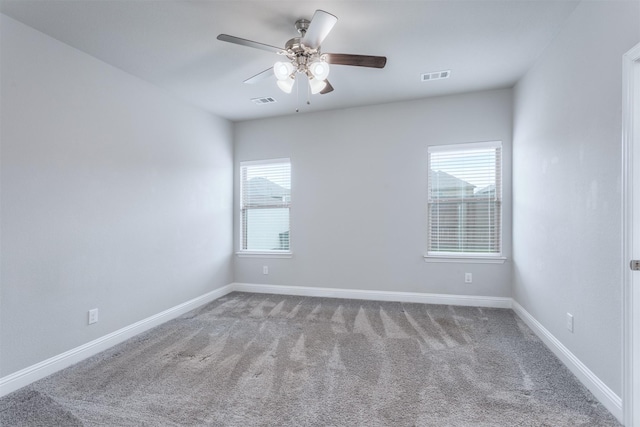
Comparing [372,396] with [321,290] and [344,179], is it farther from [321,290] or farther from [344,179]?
[344,179]

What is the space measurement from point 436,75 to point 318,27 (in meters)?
1.87

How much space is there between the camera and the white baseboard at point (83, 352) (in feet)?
7.11

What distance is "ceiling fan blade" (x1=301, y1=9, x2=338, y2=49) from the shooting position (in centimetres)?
183

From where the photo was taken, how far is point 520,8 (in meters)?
2.19

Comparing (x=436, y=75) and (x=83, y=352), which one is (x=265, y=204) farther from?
(x=436, y=75)

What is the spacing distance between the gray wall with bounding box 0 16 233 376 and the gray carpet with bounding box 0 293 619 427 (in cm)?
41

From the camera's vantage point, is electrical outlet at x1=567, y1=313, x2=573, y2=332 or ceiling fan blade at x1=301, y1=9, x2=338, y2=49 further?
electrical outlet at x1=567, y1=313, x2=573, y2=332

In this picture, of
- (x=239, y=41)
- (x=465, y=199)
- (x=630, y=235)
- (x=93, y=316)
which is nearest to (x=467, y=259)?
(x=465, y=199)

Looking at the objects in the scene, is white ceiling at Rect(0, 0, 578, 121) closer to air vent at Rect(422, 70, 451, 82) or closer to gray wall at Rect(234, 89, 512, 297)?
air vent at Rect(422, 70, 451, 82)

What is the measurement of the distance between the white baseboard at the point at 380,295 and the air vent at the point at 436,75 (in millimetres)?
2697

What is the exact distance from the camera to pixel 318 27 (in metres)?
1.95

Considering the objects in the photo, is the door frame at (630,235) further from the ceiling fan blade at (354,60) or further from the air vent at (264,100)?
the air vent at (264,100)

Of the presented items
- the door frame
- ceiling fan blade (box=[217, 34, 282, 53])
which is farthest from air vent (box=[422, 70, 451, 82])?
ceiling fan blade (box=[217, 34, 282, 53])

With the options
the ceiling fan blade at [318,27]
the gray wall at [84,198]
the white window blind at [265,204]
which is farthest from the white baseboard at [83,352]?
the ceiling fan blade at [318,27]
